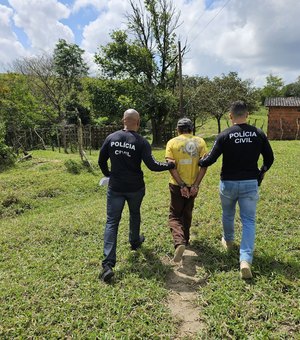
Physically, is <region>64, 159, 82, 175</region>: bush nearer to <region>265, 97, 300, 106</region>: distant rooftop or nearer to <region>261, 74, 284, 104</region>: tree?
<region>265, 97, 300, 106</region>: distant rooftop

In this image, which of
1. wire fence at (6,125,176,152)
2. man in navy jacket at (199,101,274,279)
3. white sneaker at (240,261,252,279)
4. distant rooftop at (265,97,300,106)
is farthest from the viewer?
distant rooftop at (265,97,300,106)

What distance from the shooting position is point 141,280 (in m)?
3.27

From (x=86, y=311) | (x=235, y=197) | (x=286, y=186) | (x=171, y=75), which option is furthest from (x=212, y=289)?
(x=171, y=75)

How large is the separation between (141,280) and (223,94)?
74.3 ft

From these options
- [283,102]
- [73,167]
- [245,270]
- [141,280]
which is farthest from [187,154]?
[283,102]

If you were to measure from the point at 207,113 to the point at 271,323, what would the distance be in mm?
23211

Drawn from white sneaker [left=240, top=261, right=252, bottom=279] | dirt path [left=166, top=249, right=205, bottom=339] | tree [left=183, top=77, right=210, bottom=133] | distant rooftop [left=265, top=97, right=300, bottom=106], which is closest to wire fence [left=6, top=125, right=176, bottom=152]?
tree [left=183, top=77, right=210, bottom=133]

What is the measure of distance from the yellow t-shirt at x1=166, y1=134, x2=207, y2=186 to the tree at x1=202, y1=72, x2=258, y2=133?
20638mm

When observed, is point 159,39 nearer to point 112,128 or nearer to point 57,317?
point 112,128

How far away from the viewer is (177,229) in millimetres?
3531

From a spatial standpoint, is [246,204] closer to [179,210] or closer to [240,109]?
[179,210]

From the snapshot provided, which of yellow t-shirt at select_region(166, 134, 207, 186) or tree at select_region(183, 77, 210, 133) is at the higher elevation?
tree at select_region(183, 77, 210, 133)

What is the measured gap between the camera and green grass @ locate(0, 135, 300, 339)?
8.44 ft

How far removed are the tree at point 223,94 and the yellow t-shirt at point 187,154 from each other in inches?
813
